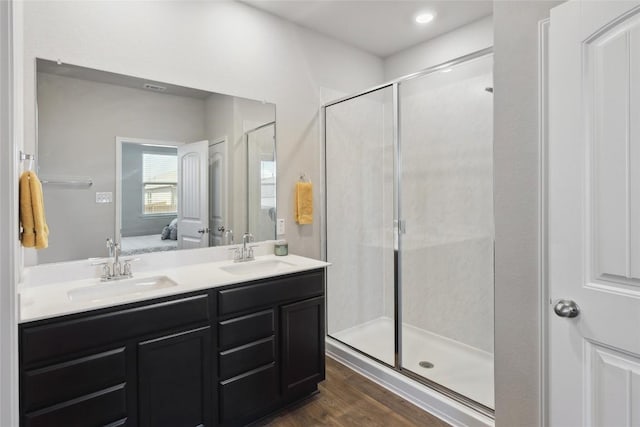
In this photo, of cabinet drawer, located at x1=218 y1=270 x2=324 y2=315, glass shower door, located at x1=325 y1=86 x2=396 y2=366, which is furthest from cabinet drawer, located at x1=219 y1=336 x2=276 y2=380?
glass shower door, located at x1=325 y1=86 x2=396 y2=366

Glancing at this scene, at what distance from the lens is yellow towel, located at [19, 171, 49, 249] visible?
4.19 ft

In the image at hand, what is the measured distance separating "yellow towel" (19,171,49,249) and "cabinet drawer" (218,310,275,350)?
35.2 inches

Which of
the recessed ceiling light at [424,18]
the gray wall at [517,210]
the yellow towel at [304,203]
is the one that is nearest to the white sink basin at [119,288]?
the yellow towel at [304,203]

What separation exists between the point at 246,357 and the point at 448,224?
195 cm

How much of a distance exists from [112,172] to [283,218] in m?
1.23

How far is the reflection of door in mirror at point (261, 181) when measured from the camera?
2.58m

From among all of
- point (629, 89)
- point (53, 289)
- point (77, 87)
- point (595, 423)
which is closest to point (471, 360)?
point (595, 423)

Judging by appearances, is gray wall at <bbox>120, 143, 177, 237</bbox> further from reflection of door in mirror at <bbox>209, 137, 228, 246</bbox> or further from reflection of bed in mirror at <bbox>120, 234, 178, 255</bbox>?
reflection of door in mirror at <bbox>209, 137, 228, 246</bbox>

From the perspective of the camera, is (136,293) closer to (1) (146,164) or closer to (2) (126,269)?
(2) (126,269)

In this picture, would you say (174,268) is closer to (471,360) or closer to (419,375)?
(419,375)

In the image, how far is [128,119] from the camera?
2.03 m

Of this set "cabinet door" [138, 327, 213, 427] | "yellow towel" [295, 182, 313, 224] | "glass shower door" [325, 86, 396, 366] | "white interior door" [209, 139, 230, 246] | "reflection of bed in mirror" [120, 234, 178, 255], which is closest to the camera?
"cabinet door" [138, 327, 213, 427]

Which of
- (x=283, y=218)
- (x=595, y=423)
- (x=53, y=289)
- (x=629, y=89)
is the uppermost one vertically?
(x=629, y=89)

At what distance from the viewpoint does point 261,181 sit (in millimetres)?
2639
